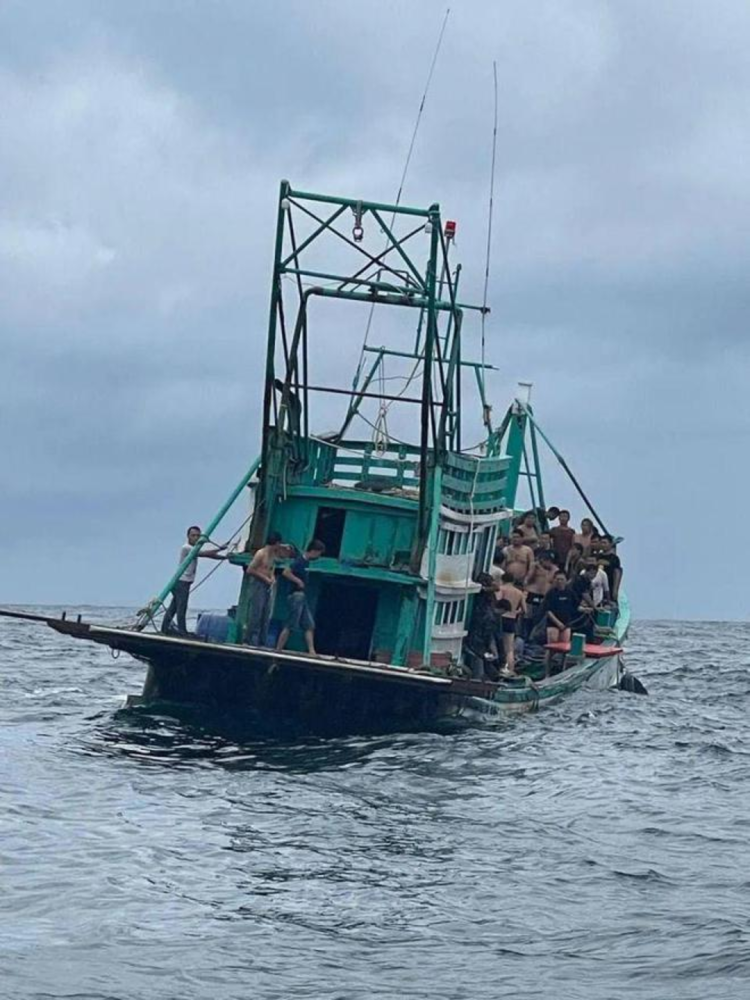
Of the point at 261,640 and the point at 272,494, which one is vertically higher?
the point at 272,494

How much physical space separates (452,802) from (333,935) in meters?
6.81

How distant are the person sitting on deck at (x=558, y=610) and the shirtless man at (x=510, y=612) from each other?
5.18 ft

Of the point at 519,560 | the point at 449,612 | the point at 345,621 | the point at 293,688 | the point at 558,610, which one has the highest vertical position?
the point at 519,560

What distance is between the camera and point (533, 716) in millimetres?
29016

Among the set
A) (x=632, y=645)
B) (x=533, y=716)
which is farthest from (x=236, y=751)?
(x=632, y=645)

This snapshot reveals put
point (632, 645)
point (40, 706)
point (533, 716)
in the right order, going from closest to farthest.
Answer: point (533, 716) < point (40, 706) < point (632, 645)

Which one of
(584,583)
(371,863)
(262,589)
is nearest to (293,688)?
(262,589)

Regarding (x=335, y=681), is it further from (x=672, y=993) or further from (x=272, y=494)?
(x=672, y=993)

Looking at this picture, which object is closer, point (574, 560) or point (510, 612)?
point (510, 612)

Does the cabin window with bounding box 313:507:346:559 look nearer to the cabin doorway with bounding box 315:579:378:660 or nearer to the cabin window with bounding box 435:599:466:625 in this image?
the cabin doorway with bounding box 315:579:378:660

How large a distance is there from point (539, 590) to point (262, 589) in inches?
305

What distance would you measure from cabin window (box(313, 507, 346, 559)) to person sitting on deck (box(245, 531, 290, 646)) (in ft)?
3.49

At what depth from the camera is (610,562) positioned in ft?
119

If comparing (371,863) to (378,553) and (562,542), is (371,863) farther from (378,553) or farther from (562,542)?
(562,542)
